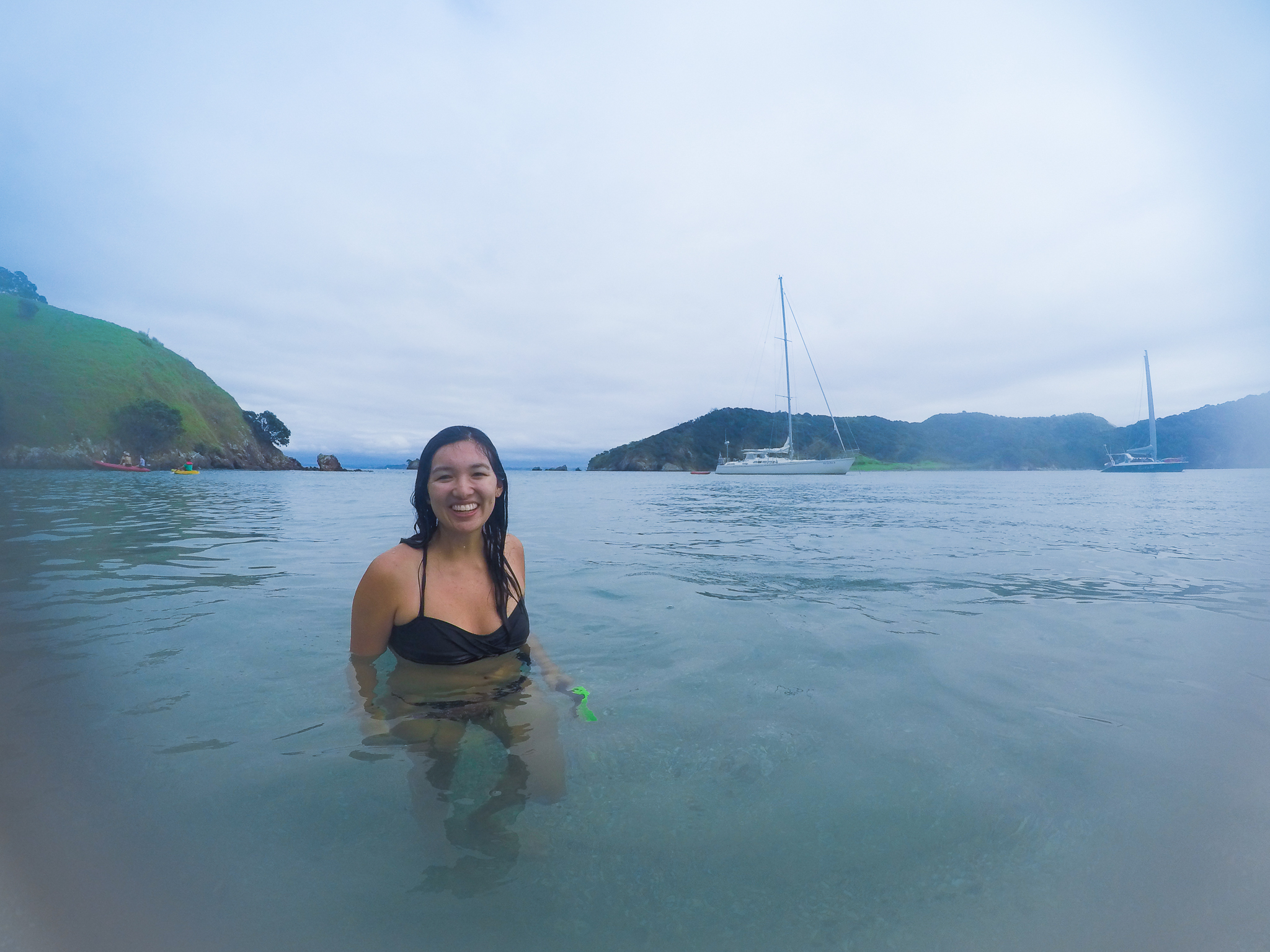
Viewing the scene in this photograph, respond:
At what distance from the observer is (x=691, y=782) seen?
2719mm

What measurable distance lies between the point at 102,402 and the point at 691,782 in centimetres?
9848

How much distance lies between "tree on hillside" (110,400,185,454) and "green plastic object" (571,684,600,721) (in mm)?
96172

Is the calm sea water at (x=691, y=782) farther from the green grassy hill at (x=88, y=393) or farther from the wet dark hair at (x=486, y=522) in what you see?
the green grassy hill at (x=88, y=393)

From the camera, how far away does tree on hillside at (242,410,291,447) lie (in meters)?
109

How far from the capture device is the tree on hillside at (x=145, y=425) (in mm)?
72938

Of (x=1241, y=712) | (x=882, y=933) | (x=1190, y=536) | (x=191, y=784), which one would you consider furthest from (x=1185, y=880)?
(x=1190, y=536)

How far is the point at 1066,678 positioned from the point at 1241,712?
849mm

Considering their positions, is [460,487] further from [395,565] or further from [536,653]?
[536,653]

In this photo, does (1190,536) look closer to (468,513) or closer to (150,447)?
(468,513)

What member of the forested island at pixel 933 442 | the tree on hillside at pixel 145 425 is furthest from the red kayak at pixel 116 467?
the forested island at pixel 933 442

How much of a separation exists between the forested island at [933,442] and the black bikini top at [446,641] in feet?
272

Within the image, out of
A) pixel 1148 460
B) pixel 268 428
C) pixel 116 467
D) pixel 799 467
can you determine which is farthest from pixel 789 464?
pixel 268 428

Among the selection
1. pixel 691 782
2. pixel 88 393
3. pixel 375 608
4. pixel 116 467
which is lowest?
pixel 691 782

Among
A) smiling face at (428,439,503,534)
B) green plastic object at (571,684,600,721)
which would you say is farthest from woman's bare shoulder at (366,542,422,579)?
green plastic object at (571,684,600,721)
